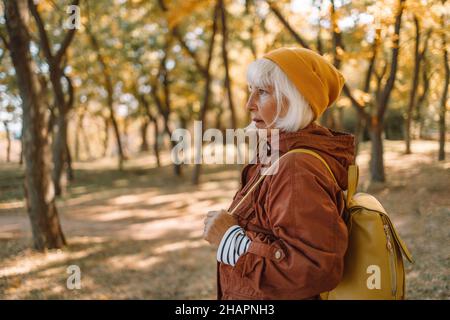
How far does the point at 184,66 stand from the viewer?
21.1 m

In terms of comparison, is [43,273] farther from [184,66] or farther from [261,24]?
[184,66]

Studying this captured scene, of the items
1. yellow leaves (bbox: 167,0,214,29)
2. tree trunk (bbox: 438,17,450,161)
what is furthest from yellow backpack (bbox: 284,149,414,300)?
yellow leaves (bbox: 167,0,214,29)

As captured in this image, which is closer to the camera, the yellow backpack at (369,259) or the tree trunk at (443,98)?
the yellow backpack at (369,259)

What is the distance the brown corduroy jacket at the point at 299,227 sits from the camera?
157cm

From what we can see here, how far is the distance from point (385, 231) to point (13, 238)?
6.85 metres

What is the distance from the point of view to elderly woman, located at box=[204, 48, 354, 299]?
62.1 inches

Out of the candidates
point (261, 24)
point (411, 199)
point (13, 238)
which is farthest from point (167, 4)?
point (411, 199)

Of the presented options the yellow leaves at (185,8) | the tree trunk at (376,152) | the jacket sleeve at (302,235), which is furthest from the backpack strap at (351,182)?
the yellow leaves at (185,8)

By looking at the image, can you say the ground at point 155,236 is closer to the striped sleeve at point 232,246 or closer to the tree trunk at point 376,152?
the tree trunk at point 376,152

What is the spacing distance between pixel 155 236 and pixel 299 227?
8.48 metres

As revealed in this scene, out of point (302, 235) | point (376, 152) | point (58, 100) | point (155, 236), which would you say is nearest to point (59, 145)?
point (58, 100)

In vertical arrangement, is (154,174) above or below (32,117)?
below

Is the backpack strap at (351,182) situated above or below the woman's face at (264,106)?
below

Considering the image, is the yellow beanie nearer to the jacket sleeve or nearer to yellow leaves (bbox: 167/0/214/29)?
the jacket sleeve
